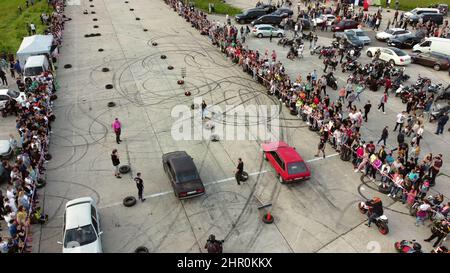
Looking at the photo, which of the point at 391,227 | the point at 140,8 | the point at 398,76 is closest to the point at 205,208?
the point at 391,227

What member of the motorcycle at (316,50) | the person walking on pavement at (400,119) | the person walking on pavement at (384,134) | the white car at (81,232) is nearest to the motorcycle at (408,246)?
the person walking on pavement at (384,134)

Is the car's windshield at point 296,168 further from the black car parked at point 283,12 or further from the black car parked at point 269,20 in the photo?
the black car parked at point 283,12

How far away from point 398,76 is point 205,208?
20946 millimetres

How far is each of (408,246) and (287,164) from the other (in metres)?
6.64

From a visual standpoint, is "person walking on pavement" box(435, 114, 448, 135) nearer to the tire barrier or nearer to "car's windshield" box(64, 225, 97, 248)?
the tire barrier

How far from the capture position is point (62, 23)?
1770 inches

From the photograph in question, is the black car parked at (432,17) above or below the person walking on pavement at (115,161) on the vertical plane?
above

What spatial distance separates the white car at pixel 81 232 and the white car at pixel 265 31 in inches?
1246

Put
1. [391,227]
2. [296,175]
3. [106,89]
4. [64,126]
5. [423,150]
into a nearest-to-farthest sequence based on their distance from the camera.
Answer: [391,227], [296,175], [423,150], [64,126], [106,89]

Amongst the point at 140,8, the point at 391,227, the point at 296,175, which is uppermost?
the point at 140,8

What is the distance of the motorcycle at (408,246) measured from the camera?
15.1 metres

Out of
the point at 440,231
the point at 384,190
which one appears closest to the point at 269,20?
the point at 384,190

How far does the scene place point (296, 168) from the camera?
62.7 ft

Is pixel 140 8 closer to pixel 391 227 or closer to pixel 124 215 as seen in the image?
pixel 124 215
